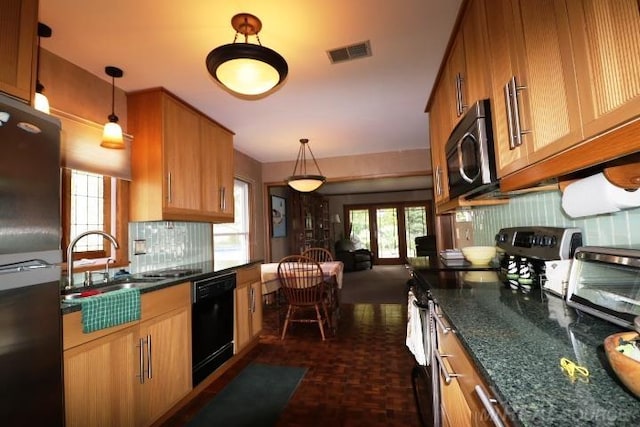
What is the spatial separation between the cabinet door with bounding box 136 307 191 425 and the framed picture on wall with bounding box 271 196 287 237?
3.35 meters

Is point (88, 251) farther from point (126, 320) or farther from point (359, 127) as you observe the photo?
point (359, 127)

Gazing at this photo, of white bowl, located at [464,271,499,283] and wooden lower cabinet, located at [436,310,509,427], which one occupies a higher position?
white bowl, located at [464,271,499,283]

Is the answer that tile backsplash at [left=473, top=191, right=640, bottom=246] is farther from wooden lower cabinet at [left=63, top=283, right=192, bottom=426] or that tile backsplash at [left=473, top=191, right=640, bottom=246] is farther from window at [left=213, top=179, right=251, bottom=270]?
window at [left=213, top=179, right=251, bottom=270]

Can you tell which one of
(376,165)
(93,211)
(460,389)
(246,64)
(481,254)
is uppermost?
(376,165)

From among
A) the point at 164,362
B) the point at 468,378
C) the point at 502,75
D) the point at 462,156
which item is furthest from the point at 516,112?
the point at 164,362

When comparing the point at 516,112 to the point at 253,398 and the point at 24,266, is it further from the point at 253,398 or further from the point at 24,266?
the point at 253,398

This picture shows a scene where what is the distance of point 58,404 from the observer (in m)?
1.21

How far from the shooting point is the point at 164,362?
1879 millimetres

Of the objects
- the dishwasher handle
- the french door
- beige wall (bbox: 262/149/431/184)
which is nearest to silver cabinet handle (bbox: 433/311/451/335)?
the dishwasher handle

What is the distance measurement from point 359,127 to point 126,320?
292 centimetres

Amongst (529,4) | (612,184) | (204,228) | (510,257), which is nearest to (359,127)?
(204,228)

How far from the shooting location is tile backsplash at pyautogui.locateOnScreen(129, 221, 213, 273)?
8.05 feet

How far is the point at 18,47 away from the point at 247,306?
2391 mm

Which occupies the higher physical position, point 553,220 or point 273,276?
point 553,220
